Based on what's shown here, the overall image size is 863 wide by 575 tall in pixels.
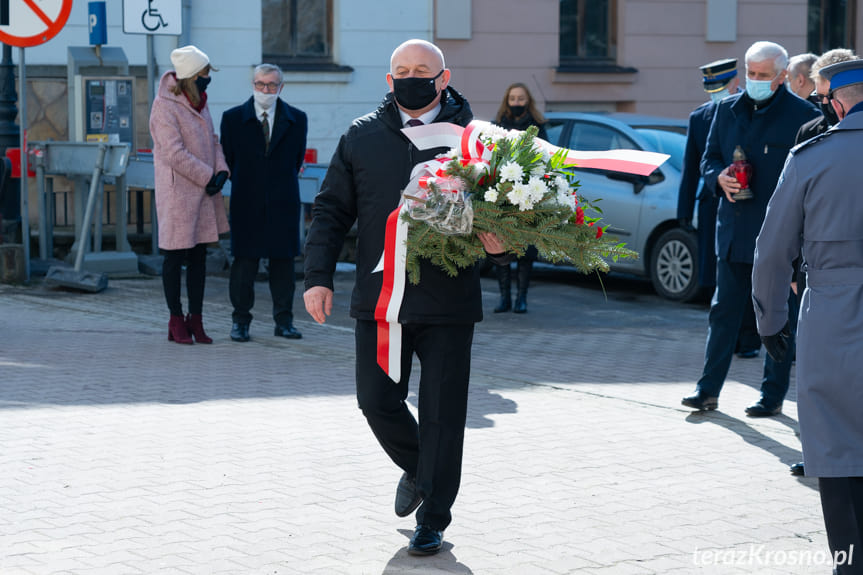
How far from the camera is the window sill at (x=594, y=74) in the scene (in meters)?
18.1

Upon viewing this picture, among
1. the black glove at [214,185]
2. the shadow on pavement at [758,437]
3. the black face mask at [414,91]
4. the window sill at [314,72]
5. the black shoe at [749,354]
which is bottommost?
the black shoe at [749,354]

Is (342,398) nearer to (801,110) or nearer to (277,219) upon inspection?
(277,219)

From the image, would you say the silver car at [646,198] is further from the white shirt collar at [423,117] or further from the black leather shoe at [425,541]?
the black leather shoe at [425,541]

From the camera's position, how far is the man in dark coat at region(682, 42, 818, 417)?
7203 mm

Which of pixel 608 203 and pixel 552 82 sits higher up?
pixel 552 82

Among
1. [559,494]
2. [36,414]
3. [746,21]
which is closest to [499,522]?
[559,494]

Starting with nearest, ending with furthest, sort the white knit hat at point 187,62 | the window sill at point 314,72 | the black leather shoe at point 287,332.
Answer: the white knit hat at point 187,62 < the black leather shoe at point 287,332 < the window sill at point 314,72

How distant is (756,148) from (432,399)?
3.18m

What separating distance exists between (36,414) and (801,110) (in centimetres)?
442

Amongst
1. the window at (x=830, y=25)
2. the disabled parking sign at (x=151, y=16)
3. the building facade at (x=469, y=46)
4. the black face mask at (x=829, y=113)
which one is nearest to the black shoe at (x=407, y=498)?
the black face mask at (x=829, y=113)

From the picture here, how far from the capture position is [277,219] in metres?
9.54

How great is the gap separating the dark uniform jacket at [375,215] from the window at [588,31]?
45.4 ft

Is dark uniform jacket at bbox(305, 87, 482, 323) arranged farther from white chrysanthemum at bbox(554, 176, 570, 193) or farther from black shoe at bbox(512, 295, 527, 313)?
black shoe at bbox(512, 295, 527, 313)

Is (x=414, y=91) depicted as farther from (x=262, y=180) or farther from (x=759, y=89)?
(x=262, y=180)
